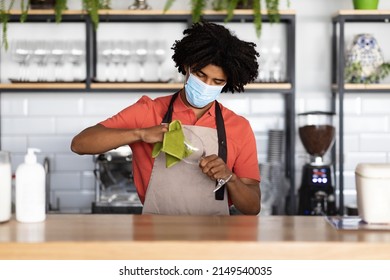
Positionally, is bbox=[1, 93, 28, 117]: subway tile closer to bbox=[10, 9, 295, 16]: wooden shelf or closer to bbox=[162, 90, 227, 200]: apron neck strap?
bbox=[10, 9, 295, 16]: wooden shelf

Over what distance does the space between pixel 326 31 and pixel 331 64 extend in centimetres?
21

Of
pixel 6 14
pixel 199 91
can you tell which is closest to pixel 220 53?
pixel 199 91

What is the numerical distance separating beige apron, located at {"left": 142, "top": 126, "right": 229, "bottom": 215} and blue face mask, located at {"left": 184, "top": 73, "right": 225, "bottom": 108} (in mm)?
249

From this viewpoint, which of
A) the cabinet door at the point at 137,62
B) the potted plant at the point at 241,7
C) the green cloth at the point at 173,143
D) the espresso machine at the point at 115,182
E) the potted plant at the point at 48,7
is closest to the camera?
the green cloth at the point at 173,143

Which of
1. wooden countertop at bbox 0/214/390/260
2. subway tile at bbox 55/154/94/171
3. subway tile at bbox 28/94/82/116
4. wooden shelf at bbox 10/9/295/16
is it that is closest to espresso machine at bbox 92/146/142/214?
subway tile at bbox 55/154/94/171

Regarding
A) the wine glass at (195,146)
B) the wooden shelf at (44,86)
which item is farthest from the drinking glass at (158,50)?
the wine glass at (195,146)

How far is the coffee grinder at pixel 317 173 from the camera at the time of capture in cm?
415

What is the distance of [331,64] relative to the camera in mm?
4492

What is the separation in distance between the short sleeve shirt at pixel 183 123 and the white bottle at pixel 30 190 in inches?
22.2

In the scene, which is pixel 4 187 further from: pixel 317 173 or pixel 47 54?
pixel 317 173

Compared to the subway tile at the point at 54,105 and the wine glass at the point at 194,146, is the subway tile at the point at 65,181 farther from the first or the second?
the wine glass at the point at 194,146

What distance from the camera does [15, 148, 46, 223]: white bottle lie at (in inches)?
86.0
